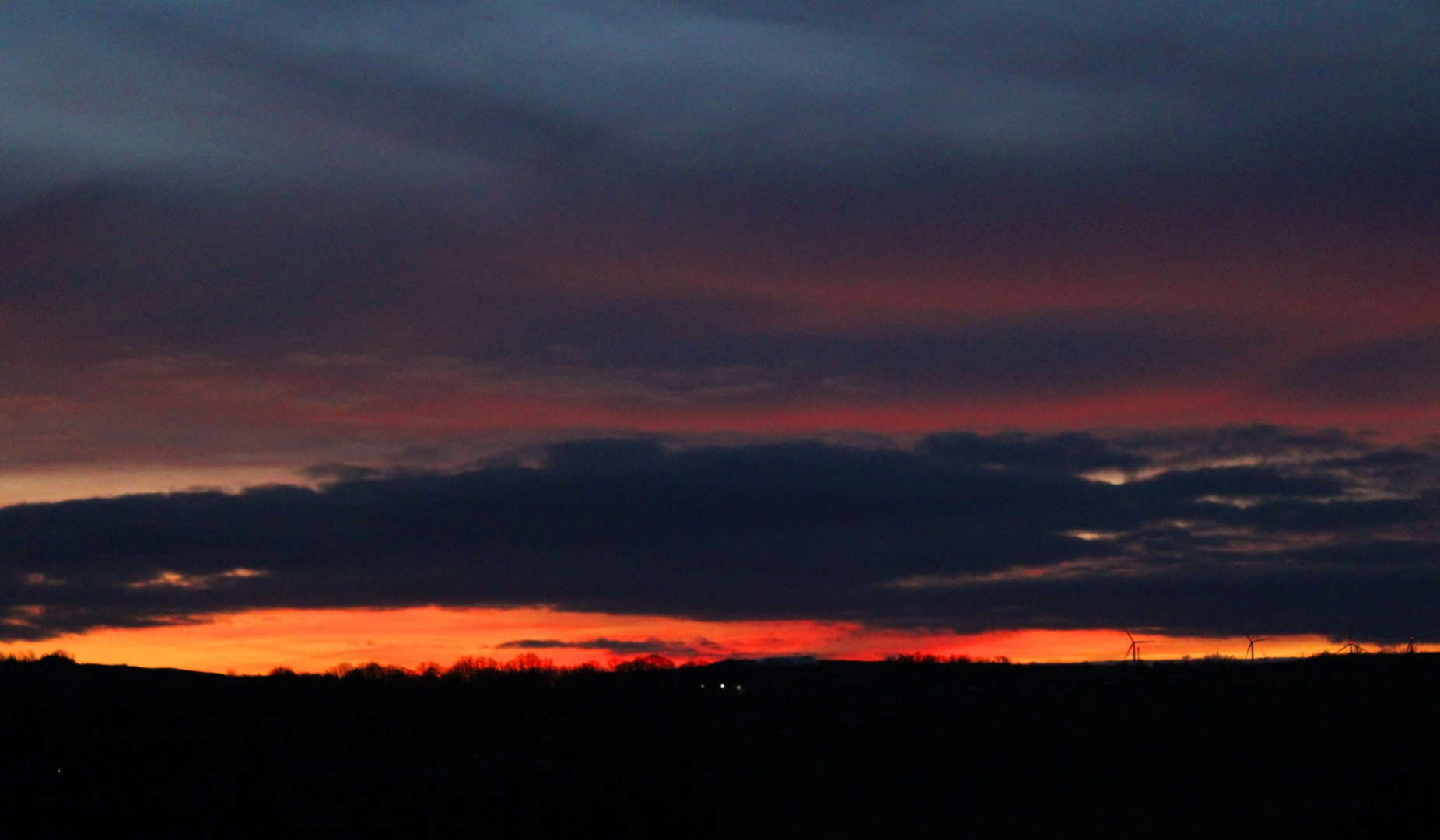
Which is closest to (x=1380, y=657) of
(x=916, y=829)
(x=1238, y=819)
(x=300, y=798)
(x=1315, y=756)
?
(x=1315, y=756)

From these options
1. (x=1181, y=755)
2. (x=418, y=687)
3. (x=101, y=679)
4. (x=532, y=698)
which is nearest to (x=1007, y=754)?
(x=1181, y=755)

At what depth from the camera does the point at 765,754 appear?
2605 centimetres

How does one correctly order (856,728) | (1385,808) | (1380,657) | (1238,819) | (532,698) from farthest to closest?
1. (532,698)
2. (1380,657)
3. (856,728)
4. (1238,819)
5. (1385,808)

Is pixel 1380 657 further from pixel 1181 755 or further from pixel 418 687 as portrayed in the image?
pixel 418 687

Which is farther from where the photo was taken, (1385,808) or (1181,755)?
(1181,755)

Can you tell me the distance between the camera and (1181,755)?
941 inches

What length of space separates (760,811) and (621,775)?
3088 millimetres

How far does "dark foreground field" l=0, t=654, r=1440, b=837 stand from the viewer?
20.6 m

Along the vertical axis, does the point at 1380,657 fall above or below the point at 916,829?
→ above

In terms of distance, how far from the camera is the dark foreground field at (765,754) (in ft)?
Result: 67.5

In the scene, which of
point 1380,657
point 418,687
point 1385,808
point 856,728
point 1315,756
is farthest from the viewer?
point 418,687

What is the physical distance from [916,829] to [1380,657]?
18.5 meters

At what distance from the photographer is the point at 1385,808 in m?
17.7

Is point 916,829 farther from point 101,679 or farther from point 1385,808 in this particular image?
point 101,679
